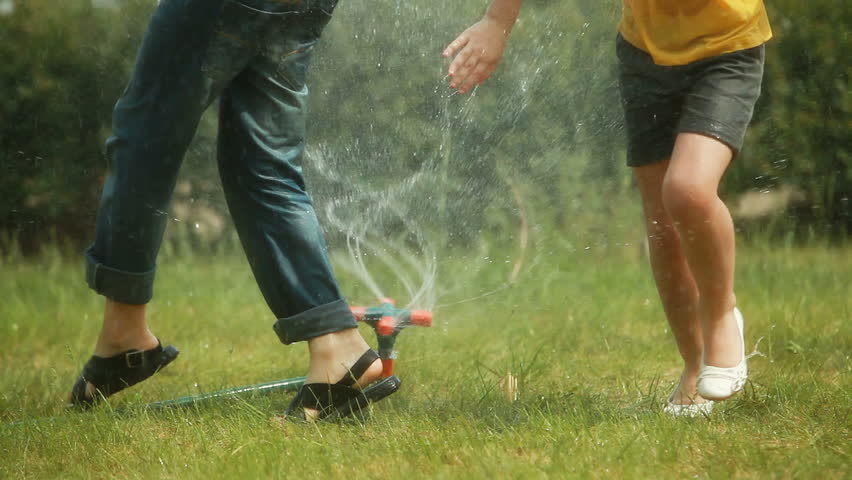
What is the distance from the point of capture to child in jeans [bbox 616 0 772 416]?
2.26m

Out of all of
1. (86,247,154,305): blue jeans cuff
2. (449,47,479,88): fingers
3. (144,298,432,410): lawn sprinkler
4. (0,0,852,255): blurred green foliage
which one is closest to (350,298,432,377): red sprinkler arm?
(144,298,432,410): lawn sprinkler

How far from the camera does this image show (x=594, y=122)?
2688 mm

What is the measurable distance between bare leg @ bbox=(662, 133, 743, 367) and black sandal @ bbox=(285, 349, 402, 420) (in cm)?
72

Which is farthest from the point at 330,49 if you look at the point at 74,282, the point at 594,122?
the point at 74,282

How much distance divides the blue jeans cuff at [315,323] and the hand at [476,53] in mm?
601

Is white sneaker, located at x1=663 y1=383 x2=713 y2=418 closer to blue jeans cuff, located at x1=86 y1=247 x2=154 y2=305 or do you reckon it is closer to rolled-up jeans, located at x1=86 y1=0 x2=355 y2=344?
rolled-up jeans, located at x1=86 y1=0 x2=355 y2=344

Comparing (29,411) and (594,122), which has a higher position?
(594,122)

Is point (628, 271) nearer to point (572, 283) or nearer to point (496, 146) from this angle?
point (572, 283)

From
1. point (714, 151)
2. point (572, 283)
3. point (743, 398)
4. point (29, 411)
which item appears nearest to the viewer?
point (714, 151)

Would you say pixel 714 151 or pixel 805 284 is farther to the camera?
pixel 805 284

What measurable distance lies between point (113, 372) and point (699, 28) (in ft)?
5.37

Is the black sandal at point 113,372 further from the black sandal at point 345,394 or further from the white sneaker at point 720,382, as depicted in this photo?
the white sneaker at point 720,382

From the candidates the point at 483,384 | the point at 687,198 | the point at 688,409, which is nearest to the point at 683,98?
the point at 687,198

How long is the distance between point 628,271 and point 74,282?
2.30 m
